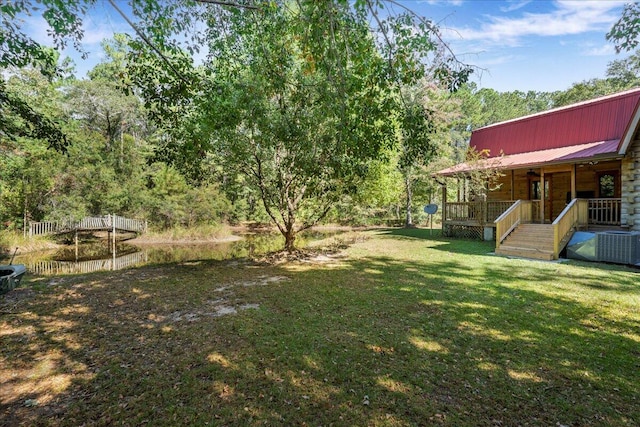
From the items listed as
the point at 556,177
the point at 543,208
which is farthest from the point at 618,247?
the point at 556,177

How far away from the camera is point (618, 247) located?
9.55m

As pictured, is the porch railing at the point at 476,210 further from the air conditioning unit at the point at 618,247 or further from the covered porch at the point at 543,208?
the air conditioning unit at the point at 618,247

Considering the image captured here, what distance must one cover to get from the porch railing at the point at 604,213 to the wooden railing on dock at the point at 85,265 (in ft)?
59.0

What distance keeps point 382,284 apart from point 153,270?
6777 millimetres

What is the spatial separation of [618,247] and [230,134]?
39.5 ft

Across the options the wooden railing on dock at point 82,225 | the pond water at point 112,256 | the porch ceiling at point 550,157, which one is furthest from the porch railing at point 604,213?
the wooden railing on dock at point 82,225

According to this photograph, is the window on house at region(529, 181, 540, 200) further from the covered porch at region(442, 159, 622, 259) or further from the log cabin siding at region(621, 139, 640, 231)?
the log cabin siding at region(621, 139, 640, 231)

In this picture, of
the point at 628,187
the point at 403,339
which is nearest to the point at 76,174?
the point at 403,339

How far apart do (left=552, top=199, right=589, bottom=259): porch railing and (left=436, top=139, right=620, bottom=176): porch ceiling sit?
1.70 meters

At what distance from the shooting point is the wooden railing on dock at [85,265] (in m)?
12.3

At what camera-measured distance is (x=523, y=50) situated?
6.84 metres

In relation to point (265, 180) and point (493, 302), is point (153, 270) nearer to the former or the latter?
point (265, 180)

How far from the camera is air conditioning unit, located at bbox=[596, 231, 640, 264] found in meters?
9.28

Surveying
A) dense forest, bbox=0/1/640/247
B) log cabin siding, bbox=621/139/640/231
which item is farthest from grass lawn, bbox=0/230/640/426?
log cabin siding, bbox=621/139/640/231
